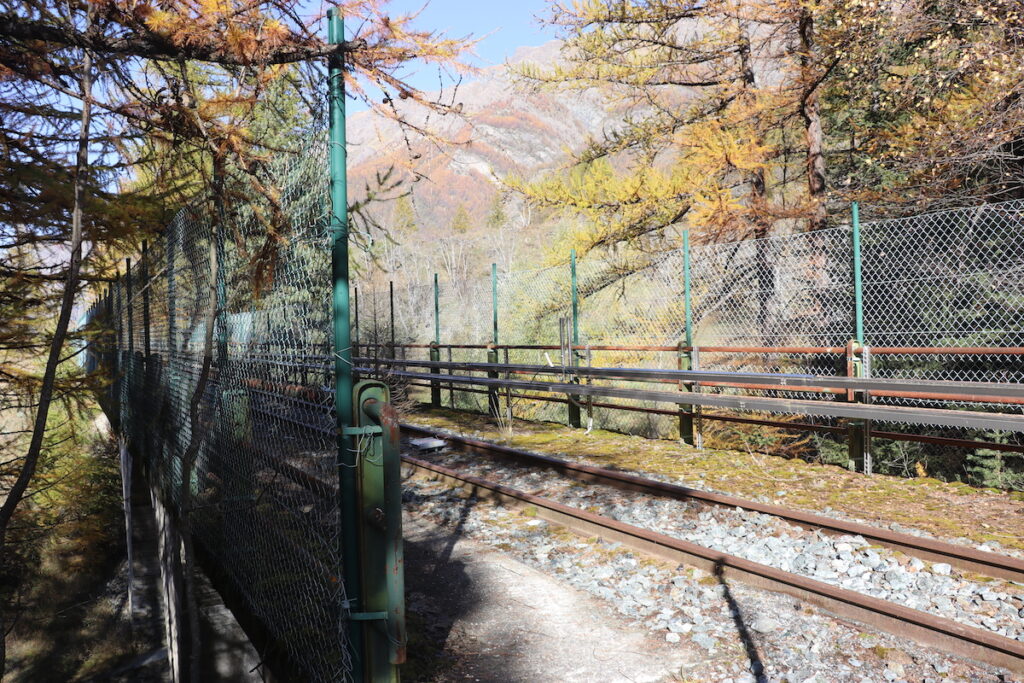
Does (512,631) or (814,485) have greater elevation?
(814,485)

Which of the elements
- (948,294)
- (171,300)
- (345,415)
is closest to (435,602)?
(345,415)

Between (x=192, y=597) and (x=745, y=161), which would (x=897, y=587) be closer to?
(x=192, y=597)

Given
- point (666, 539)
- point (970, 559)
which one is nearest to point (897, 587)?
point (970, 559)

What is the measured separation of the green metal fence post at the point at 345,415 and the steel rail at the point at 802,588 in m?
2.90

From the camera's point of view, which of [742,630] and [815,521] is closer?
[742,630]

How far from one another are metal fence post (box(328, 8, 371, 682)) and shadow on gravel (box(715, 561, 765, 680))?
2.12 metres

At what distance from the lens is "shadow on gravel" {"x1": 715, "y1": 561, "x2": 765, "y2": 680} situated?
3625mm

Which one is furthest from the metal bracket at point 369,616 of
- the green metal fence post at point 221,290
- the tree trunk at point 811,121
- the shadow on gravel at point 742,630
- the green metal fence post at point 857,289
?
the tree trunk at point 811,121

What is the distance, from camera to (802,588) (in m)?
4.31

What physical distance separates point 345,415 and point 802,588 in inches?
125

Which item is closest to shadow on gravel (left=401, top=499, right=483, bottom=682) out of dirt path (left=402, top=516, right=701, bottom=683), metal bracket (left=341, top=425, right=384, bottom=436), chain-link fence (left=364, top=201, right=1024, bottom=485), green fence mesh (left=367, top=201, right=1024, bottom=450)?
dirt path (left=402, top=516, right=701, bottom=683)

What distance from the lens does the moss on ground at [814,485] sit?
220 inches

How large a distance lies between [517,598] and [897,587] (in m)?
2.36

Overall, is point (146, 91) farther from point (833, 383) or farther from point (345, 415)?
point (833, 383)
